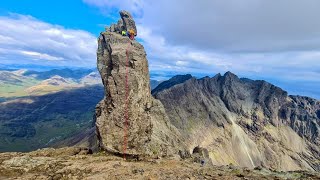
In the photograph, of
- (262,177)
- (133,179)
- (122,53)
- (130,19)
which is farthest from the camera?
(130,19)

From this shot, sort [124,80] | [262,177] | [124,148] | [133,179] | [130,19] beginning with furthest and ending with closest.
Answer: [130,19]
[124,80]
[124,148]
[262,177]
[133,179]

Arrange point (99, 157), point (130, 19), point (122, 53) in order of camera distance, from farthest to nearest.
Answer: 1. point (130, 19)
2. point (122, 53)
3. point (99, 157)

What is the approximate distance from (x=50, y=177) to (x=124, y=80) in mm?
29881

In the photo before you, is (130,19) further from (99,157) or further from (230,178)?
(230,178)

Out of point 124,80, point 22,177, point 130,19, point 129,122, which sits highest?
point 130,19

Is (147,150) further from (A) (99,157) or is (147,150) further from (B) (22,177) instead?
(B) (22,177)

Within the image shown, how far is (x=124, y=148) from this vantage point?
6019 centimetres

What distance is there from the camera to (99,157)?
54156mm

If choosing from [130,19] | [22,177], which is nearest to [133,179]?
[22,177]

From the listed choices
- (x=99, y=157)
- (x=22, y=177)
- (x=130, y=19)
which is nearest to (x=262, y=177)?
(x=99, y=157)

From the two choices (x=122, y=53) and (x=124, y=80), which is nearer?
(x=124, y=80)

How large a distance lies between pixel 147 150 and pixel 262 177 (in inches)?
972

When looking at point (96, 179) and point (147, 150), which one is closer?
point (96, 179)

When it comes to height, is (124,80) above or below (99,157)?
above
